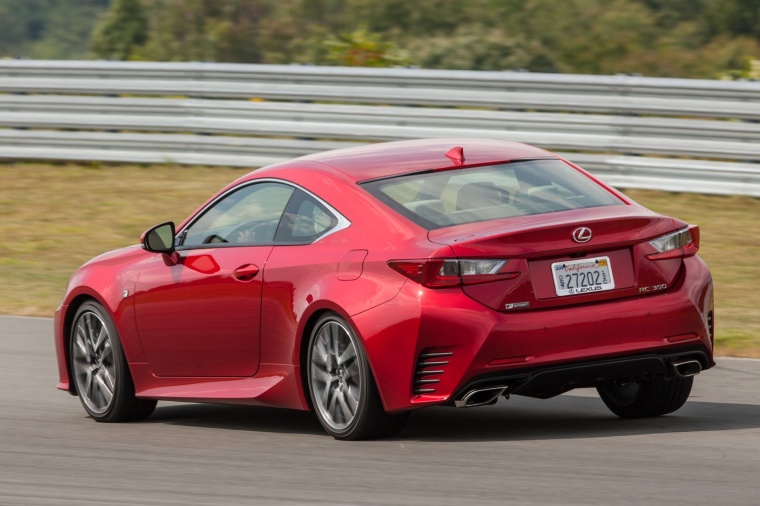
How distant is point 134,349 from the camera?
26.9ft

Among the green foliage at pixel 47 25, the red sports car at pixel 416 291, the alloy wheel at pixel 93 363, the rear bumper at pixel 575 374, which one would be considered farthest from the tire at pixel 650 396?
the green foliage at pixel 47 25

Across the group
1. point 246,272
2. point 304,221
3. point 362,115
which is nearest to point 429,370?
point 304,221

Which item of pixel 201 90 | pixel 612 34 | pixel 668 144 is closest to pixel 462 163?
pixel 668 144

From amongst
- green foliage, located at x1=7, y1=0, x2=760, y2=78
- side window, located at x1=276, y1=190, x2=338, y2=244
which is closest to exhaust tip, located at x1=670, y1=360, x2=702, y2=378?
side window, located at x1=276, y1=190, x2=338, y2=244

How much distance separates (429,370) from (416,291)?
350 mm

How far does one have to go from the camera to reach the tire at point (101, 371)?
829 cm

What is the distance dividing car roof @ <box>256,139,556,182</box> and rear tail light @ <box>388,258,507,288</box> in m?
0.87

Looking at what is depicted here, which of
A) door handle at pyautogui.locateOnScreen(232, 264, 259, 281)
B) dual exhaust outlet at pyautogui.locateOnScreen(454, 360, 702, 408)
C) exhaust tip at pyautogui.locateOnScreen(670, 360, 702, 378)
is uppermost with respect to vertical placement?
door handle at pyautogui.locateOnScreen(232, 264, 259, 281)

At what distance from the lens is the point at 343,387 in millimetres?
6848

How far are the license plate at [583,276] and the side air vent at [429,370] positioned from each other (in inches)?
22.9

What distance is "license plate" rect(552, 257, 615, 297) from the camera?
655cm

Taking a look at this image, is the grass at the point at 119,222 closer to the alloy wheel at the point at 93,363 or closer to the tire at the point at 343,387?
the alloy wheel at the point at 93,363

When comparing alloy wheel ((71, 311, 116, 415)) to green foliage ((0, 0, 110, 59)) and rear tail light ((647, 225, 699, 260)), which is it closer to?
rear tail light ((647, 225, 699, 260))

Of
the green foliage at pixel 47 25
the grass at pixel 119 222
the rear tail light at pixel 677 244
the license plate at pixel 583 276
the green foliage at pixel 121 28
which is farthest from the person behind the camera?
the green foliage at pixel 47 25
